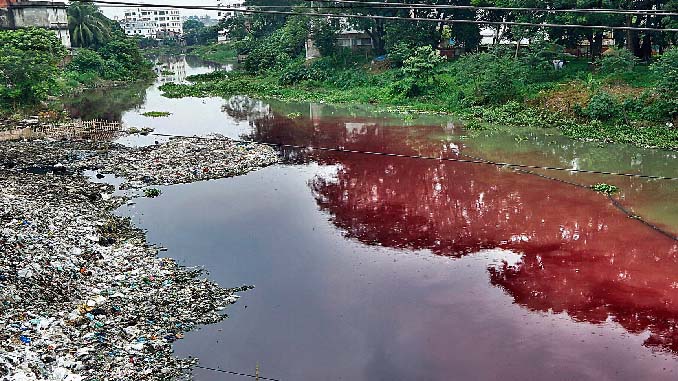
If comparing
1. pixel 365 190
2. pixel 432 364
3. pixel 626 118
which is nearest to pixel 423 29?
pixel 626 118

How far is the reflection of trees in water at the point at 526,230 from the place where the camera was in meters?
10.2

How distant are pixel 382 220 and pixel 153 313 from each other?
21.7 ft

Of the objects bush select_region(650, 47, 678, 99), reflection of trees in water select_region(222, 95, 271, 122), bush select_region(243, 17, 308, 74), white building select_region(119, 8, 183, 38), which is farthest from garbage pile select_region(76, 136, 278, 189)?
white building select_region(119, 8, 183, 38)

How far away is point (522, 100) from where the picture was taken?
2631 cm

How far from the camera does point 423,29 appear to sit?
34.4m

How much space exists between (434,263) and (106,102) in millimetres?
28036

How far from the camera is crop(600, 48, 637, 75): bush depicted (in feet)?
79.0

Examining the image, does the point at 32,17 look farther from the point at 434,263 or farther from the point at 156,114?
the point at 434,263

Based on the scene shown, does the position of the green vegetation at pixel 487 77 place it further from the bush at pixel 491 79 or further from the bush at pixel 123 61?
the bush at pixel 123 61

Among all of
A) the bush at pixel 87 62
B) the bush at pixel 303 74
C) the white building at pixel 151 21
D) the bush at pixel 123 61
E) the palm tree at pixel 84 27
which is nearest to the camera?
the bush at pixel 303 74

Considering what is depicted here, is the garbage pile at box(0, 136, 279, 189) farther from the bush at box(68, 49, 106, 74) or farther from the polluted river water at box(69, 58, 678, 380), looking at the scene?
the bush at box(68, 49, 106, 74)

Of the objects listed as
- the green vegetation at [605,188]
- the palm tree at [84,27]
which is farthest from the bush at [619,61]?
the palm tree at [84,27]

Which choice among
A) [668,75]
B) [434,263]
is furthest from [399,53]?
[434,263]

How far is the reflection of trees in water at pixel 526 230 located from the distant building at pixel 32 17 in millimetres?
29538
